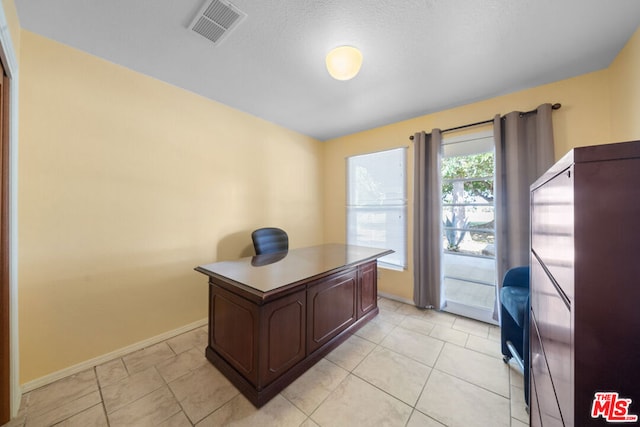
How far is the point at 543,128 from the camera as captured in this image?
2172 millimetres

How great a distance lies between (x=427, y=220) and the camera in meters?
2.90

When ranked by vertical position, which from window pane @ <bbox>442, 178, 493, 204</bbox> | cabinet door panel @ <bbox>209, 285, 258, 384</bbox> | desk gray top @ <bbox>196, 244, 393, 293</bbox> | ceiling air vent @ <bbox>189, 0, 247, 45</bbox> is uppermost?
ceiling air vent @ <bbox>189, 0, 247, 45</bbox>

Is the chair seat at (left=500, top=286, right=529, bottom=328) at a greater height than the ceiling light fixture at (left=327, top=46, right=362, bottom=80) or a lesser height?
lesser

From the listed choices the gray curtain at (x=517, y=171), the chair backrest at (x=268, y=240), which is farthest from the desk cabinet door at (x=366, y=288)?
the gray curtain at (x=517, y=171)

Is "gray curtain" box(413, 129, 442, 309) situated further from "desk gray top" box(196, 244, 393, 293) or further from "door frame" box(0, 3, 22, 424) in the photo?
"door frame" box(0, 3, 22, 424)

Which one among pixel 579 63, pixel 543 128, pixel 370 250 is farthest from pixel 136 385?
pixel 579 63

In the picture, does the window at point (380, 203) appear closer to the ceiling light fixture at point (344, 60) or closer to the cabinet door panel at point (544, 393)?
the ceiling light fixture at point (344, 60)

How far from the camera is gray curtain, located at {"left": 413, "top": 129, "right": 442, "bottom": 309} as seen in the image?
9.21 ft

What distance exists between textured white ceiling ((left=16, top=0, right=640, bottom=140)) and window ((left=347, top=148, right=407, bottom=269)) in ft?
3.55

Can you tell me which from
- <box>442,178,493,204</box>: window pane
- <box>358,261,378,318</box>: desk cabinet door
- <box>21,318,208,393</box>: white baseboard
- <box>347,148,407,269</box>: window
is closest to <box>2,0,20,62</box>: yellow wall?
<box>21,318,208,393</box>: white baseboard

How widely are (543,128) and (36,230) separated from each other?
4441mm

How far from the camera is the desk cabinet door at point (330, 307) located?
6.13ft

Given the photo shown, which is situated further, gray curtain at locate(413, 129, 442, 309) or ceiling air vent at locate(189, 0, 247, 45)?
gray curtain at locate(413, 129, 442, 309)

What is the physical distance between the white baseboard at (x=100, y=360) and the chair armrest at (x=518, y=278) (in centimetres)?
319
